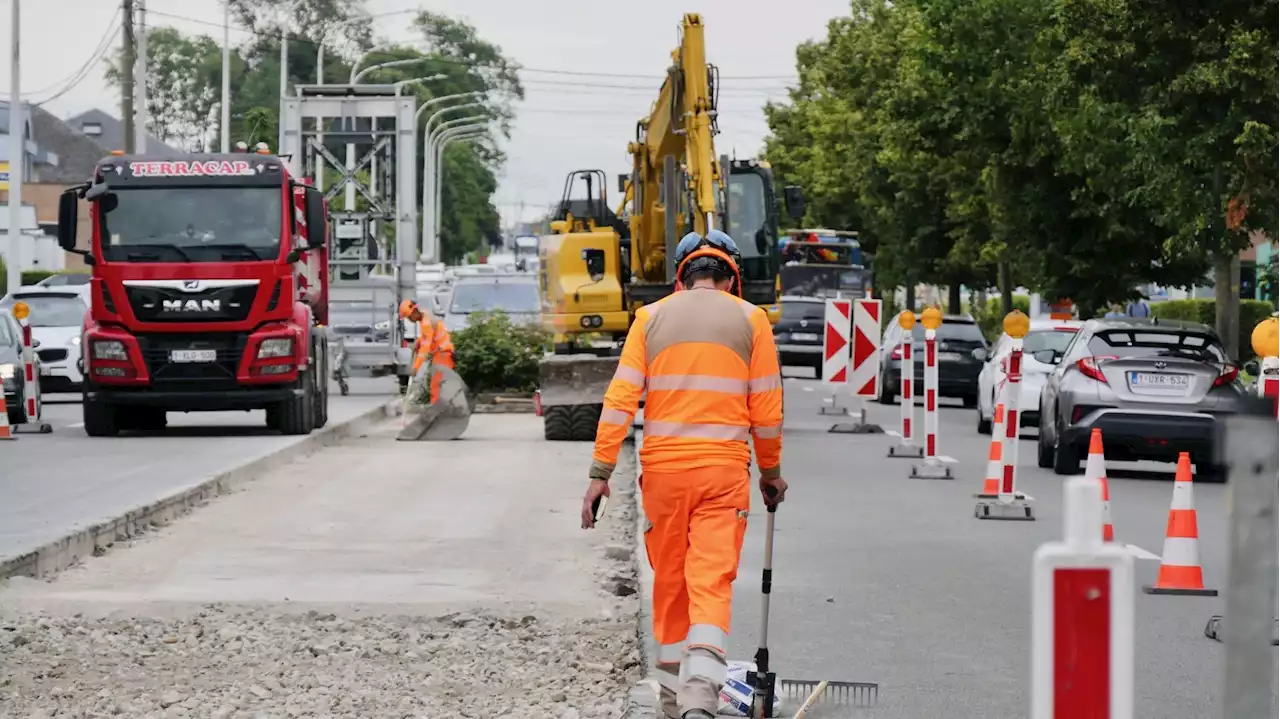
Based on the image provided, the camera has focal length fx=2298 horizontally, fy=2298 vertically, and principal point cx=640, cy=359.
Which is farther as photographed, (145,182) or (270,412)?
(270,412)

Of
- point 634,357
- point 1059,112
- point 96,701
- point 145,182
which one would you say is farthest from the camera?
point 1059,112

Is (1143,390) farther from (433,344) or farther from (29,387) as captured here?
(29,387)

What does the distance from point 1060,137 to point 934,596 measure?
27.1 meters

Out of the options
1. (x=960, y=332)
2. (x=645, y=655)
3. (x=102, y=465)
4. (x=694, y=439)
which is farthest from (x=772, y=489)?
(x=960, y=332)

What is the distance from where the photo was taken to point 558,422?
2641 cm

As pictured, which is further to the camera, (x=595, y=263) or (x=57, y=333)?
(x=57, y=333)

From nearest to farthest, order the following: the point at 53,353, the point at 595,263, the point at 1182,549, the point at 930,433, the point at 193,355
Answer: the point at 1182,549 < the point at 930,433 < the point at 193,355 < the point at 595,263 < the point at 53,353

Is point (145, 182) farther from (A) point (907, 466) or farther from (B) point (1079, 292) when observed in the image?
(B) point (1079, 292)

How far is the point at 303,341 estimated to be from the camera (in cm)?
2597

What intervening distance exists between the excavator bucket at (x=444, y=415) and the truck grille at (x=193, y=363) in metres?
2.44

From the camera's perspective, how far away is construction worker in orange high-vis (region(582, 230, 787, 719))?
25.1 feet

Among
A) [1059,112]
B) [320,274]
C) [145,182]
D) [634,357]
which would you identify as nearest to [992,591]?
[634,357]

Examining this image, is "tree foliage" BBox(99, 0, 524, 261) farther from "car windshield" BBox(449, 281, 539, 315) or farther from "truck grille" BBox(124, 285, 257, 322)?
"truck grille" BBox(124, 285, 257, 322)

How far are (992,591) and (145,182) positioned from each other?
1501 centimetres
